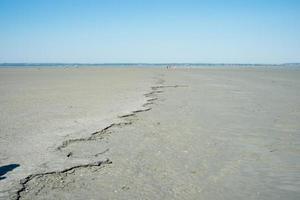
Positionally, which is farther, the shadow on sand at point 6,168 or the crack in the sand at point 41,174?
the shadow on sand at point 6,168

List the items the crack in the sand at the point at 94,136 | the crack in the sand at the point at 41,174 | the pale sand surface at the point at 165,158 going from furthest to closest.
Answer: the crack in the sand at the point at 94,136, the pale sand surface at the point at 165,158, the crack in the sand at the point at 41,174

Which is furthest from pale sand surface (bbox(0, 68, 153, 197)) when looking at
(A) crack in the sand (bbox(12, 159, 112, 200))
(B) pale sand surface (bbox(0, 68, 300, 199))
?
(A) crack in the sand (bbox(12, 159, 112, 200))

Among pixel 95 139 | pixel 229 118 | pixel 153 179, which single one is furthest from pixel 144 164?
pixel 229 118

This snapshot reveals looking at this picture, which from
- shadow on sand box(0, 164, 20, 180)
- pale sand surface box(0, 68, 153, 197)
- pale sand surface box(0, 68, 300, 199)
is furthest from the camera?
pale sand surface box(0, 68, 153, 197)

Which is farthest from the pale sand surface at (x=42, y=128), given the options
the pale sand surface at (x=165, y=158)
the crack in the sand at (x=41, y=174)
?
the crack in the sand at (x=41, y=174)

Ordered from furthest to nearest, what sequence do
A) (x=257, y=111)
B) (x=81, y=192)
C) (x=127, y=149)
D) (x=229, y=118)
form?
(x=257, y=111) → (x=229, y=118) → (x=127, y=149) → (x=81, y=192)

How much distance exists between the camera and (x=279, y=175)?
5.21 m

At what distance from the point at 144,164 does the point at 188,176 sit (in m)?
0.84

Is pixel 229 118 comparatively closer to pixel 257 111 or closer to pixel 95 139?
pixel 257 111

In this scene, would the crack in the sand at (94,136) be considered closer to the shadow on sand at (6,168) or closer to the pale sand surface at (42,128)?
the pale sand surface at (42,128)

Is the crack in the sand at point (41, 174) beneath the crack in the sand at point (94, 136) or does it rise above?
above

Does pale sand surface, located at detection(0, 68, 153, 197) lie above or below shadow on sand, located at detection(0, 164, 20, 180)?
below

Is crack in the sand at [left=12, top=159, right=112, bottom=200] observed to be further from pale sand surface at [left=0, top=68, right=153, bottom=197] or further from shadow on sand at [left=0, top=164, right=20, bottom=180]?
shadow on sand at [left=0, top=164, right=20, bottom=180]

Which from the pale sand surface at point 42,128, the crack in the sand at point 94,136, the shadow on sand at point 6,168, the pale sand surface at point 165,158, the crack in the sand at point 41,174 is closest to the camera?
the crack in the sand at point 41,174
